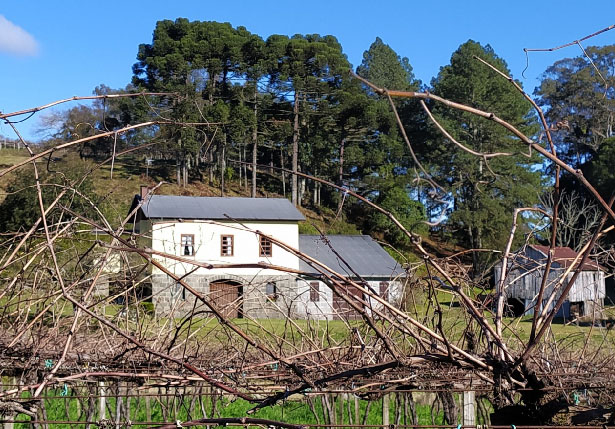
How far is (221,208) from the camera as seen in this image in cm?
3012

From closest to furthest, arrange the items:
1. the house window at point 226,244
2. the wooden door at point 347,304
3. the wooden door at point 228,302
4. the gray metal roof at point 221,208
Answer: the wooden door at point 347,304
the wooden door at point 228,302
the gray metal roof at point 221,208
the house window at point 226,244

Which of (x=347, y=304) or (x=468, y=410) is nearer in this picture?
(x=347, y=304)

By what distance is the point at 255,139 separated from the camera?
39.8m

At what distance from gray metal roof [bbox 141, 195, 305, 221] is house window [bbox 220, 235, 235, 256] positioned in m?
0.93

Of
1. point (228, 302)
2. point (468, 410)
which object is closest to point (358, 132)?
point (468, 410)

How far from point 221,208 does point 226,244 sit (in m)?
1.59

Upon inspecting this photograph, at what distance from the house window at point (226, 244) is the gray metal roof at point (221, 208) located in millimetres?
927

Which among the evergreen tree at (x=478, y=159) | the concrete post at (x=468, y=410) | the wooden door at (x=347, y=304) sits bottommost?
the concrete post at (x=468, y=410)

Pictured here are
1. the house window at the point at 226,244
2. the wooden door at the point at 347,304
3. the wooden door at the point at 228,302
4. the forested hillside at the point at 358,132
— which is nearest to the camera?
the wooden door at the point at 347,304

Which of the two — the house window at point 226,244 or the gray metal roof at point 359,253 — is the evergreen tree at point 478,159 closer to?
the gray metal roof at point 359,253

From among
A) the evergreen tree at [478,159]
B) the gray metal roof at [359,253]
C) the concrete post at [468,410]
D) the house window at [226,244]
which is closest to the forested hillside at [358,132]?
the evergreen tree at [478,159]

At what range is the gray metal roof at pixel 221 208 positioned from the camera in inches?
1159

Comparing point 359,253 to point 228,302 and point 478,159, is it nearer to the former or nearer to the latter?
point 478,159

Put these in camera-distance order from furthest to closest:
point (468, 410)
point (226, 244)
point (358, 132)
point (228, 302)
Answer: point (358, 132) < point (226, 244) < point (468, 410) < point (228, 302)
